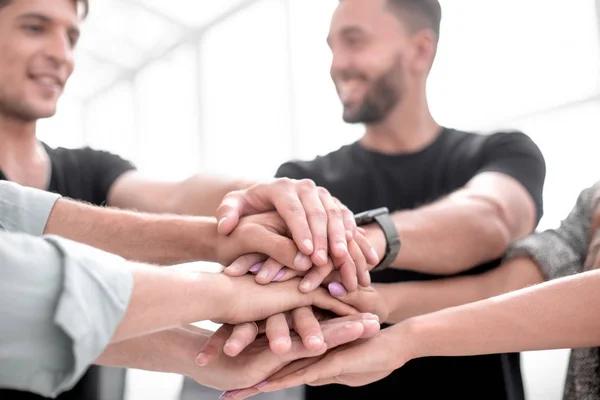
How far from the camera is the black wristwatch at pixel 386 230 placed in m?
1.01

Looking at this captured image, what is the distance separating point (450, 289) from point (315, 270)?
1.24 ft

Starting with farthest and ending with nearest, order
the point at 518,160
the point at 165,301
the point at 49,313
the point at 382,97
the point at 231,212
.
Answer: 1. the point at 382,97
2. the point at 518,160
3. the point at 231,212
4. the point at 165,301
5. the point at 49,313

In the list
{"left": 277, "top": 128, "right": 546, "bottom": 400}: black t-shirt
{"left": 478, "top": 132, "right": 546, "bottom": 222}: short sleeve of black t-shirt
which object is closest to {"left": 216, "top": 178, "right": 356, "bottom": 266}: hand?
{"left": 277, "top": 128, "right": 546, "bottom": 400}: black t-shirt

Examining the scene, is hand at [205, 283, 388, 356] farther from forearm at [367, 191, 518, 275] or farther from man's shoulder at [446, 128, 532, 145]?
man's shoulder at [446, 128, 532, 145]

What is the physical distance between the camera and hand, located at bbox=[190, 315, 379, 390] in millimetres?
755

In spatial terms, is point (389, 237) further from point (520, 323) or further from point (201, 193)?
point (201, 193)

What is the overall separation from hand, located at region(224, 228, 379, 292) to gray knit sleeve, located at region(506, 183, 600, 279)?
33cm

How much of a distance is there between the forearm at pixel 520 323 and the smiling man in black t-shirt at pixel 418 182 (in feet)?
0.83

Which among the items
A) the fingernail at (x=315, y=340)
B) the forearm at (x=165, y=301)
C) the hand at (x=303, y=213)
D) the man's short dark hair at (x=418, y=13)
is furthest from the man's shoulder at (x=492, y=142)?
the forearm at (x=165, y=301)

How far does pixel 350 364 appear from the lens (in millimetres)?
748

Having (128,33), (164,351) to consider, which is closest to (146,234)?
(164,351)

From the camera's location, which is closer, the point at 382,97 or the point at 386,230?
the point at 386,230

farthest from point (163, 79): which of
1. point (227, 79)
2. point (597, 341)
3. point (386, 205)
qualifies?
point (597, 341)

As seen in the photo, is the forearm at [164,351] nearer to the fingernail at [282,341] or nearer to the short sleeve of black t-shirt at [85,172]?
the fingernail at [282,341]
